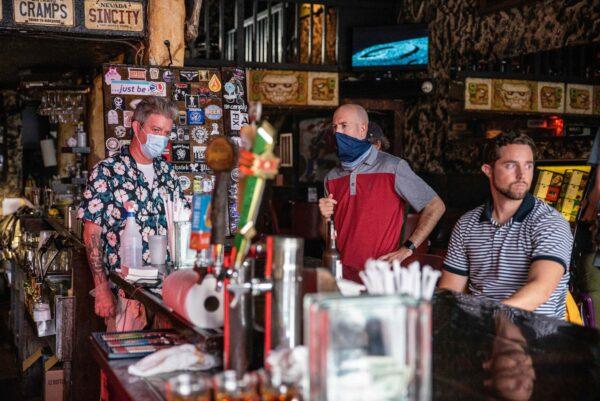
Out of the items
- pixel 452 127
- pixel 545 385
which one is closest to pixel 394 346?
pixel 545 385

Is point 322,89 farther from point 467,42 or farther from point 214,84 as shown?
point 214,84

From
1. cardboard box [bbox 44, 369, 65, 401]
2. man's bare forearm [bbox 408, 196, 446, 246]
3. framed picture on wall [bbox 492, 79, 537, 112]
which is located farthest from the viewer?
framed picture on wall [bbox 492, 79, 537, 112]

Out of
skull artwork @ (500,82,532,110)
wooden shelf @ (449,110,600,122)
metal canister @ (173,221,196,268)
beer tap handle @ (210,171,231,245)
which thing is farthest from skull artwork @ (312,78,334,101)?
beer tap handle @ (210,171,231,245)

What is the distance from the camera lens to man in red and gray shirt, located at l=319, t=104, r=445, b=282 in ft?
13.5

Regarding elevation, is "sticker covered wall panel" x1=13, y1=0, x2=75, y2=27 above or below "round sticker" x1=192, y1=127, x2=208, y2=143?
above

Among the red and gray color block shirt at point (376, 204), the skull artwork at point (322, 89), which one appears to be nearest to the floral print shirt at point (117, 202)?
the red and gray color block shirt at point (376, 204)

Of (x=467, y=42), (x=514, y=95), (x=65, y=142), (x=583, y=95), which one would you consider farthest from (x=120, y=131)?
(x=583, y=95)

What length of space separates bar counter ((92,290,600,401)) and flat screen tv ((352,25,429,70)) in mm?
8786

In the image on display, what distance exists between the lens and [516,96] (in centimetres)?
980

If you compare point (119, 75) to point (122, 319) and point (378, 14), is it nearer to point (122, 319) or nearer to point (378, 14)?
point (122, 319)

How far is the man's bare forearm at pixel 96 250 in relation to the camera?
3.71 meters

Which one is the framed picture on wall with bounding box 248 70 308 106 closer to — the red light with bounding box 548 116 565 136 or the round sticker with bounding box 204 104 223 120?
the red light with bounding box 548 116 565 136

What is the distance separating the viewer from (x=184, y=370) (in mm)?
1932

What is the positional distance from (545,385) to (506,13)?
29.4 feet
